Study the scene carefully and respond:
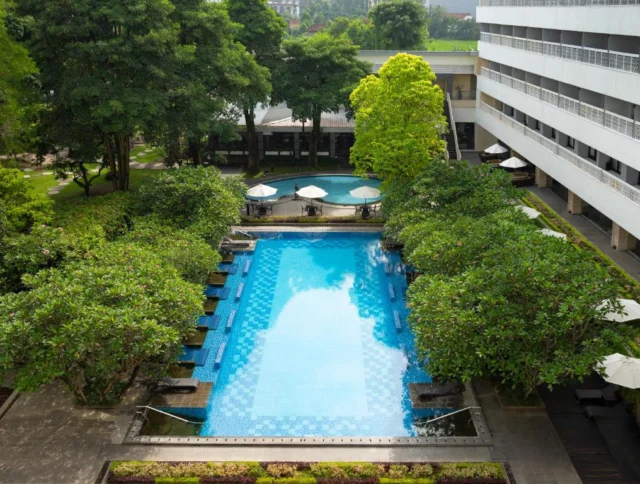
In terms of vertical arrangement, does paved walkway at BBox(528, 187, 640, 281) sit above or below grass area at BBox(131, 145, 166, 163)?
below

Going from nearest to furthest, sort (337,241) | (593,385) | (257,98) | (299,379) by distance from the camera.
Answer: (593,385) → (299,379) → (337,241) → (257,98)

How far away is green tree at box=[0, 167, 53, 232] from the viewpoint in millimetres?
22953

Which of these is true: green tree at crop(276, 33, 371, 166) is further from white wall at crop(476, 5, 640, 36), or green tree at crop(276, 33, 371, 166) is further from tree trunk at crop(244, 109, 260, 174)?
white wall at crop(476, 5, 640, 36)

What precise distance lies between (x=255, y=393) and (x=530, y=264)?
9.54 metres

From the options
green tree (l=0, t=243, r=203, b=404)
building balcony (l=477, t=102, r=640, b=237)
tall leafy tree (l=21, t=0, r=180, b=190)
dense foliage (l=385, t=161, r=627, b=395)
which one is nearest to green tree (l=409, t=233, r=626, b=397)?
dense foliage (l=385, t=161, r=627, b=395)

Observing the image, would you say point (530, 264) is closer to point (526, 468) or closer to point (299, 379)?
point (526, 468)

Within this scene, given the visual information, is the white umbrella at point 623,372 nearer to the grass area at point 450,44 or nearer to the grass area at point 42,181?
the grass area at point 42,181

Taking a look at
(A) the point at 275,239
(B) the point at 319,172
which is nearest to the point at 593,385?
(A) the point at 275,239

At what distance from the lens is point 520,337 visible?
16.6 metres

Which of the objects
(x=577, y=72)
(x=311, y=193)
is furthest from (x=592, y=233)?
(x=311, y=193)

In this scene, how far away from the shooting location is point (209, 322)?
24625 mm

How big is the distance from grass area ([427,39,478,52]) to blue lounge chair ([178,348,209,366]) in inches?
4626

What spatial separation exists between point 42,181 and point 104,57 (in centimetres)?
1775

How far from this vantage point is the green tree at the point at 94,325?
53.7 feet
